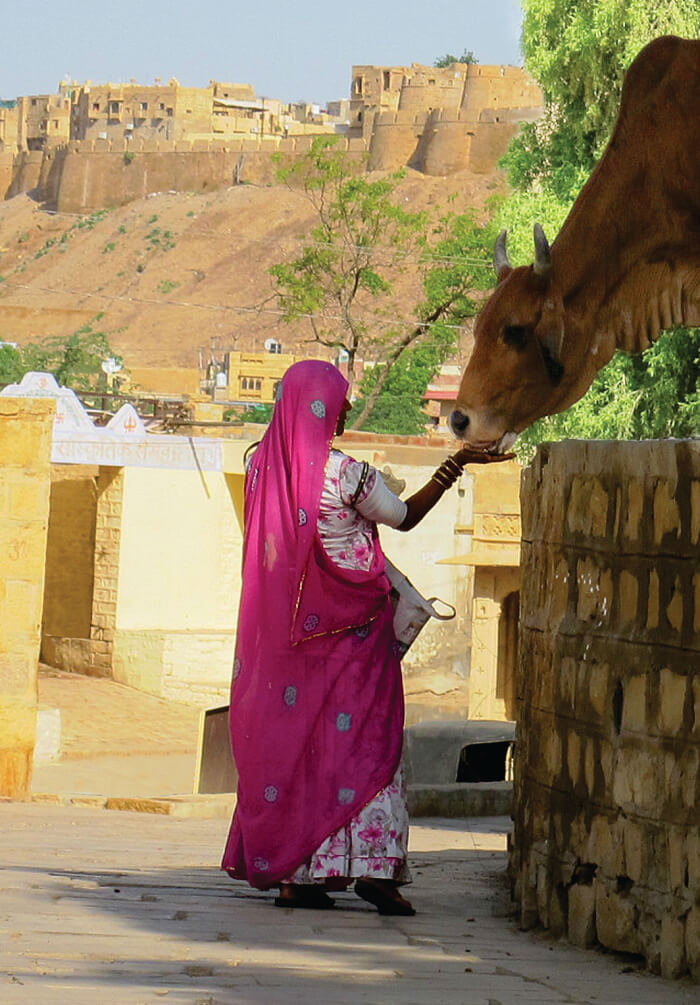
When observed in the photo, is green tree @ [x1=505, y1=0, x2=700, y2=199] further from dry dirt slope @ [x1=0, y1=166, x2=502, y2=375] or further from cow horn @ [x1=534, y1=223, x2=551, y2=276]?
dry dirt slope @ [x1=0, y1=166, x2=502, y2=375]

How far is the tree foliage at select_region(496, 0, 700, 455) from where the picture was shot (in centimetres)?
1509

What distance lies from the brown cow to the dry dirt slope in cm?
6439

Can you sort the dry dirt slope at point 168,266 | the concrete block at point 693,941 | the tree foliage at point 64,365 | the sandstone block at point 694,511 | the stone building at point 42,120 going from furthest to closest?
the stone building at point 42,120 → the dry dirt slope at point 168,266 → the tree foliage at point 64,365 → the sandstone block at point 694,511 → the concrete block at point 693,941

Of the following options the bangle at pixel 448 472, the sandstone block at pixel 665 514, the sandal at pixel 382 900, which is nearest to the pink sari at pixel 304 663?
the sandal at pixel 382 900

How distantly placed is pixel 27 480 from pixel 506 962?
5237mm

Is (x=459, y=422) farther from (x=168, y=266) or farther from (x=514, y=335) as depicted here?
(x=168, y=266)

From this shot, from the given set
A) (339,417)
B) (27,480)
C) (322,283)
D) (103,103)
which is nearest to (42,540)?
(27,480)

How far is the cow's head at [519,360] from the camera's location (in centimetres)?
418

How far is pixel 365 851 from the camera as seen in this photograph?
13.5ft

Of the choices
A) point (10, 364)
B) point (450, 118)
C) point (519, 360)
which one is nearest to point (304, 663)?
point (519, 360)

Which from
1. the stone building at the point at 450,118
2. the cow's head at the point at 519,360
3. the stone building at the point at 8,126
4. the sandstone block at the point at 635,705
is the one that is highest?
the stone building at the point at 8,126

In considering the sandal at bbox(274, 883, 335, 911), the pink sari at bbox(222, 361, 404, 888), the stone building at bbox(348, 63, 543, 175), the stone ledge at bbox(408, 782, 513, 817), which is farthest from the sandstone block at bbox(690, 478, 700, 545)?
the stone building at bbox(348, 63, 543, 175)

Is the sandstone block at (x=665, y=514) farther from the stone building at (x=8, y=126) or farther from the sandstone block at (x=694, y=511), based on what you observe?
the stone building at (x=8, y=126)

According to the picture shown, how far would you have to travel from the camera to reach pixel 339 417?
170 inches
